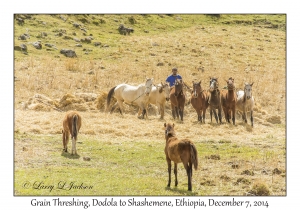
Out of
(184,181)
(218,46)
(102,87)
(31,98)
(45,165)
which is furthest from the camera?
(218,46)

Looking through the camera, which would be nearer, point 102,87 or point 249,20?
point 102,87

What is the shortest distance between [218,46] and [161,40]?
532 centimetres

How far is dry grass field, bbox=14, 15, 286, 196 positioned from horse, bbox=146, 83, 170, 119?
0.66 metres

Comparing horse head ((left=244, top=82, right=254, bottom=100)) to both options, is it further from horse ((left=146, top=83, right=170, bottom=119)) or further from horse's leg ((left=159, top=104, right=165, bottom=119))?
horse's leg ((left=159, top=104, right=165, bottom=119))

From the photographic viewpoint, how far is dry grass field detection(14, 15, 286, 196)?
12.5 metres

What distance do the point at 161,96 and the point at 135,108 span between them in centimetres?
217

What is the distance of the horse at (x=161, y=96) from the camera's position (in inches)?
904

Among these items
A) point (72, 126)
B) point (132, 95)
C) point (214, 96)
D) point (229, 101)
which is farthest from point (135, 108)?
point (72, 126)

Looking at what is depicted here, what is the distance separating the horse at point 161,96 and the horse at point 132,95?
1.23ft

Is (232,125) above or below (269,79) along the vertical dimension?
below

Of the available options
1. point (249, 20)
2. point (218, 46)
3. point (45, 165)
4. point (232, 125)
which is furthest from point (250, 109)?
point (249, 20)

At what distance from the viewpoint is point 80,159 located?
14.6 meters

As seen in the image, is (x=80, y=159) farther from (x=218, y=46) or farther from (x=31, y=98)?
(x=218, y=46)

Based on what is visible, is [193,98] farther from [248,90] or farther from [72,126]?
[72,126]
